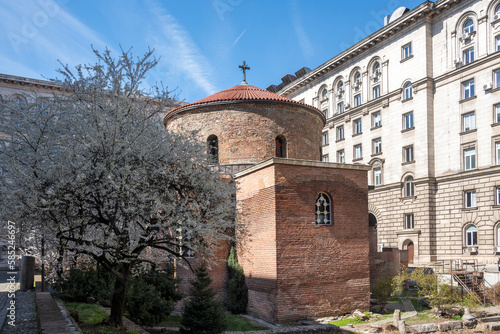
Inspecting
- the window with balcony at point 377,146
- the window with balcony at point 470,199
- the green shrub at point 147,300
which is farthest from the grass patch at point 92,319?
the window with balcony at point 377,146

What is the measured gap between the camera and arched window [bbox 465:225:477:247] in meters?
28.3

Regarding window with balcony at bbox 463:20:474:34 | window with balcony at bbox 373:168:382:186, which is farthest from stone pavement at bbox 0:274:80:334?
window with balcony at bbox 463:20:474:34

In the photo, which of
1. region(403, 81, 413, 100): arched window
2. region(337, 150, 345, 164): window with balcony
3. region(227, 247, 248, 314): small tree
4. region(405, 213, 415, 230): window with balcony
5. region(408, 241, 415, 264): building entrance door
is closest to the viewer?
region(227, 247, 248, 314): small tree

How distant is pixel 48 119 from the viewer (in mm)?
8969

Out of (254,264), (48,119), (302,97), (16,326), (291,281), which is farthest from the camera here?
(302,97)

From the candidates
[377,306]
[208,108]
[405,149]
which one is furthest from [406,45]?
[377,306]

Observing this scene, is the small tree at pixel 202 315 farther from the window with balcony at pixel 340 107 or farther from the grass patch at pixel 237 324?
the window with balcony at pixel 340 107

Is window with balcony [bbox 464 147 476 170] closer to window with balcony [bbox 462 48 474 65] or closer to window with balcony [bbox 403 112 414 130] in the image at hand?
window with balcony [bbox 403 112 414 130]

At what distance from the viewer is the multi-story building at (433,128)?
91.7ft

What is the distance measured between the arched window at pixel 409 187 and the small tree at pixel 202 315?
24.1 meters

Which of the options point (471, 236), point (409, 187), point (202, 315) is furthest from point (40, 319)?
point (409, 187)

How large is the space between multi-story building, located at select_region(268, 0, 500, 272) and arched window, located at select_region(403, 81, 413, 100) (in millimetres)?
79

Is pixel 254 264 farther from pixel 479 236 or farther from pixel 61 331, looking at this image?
pixel 479 236

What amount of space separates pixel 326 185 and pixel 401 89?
69.0 ft
